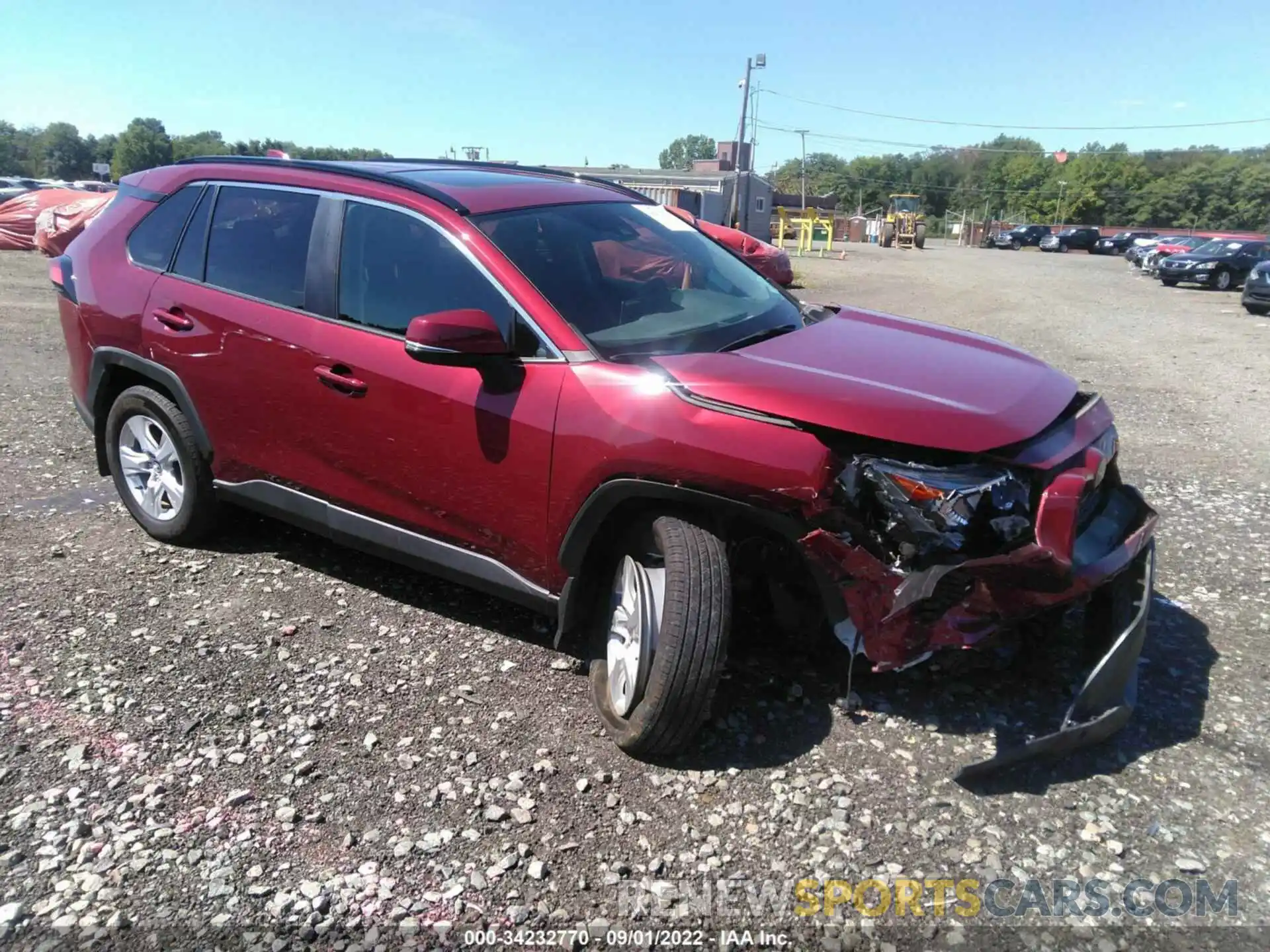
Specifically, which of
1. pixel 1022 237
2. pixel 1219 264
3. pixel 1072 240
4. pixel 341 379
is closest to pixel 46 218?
pixel 341 379

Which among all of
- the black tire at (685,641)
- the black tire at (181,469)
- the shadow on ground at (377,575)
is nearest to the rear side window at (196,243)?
the black tire at (181,469)

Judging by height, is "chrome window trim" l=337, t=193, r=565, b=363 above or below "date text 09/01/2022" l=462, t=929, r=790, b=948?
above

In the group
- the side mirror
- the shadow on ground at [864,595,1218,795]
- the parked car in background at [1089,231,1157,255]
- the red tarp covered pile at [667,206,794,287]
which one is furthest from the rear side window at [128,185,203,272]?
the parked car in background at [1089,231,1157,255]

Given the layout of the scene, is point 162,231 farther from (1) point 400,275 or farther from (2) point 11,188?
(2) point 11,188

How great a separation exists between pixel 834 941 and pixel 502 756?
3.96ft

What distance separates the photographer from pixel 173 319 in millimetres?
4062

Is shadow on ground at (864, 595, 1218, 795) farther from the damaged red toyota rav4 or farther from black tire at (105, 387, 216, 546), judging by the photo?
black tire at (105, 387, 216, 546)

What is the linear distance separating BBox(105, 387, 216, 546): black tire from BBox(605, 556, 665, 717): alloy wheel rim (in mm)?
2234

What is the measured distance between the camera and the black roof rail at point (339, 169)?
3514 mm

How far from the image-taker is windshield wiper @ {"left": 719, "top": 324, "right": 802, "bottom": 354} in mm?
3309

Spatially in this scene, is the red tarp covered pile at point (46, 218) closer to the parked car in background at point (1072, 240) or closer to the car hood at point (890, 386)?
the car hood at point (890, 386)

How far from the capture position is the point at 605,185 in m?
4.55

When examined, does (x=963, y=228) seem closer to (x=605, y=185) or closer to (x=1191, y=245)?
(x=1191, y=245)

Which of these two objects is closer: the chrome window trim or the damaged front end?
the damaged front end
